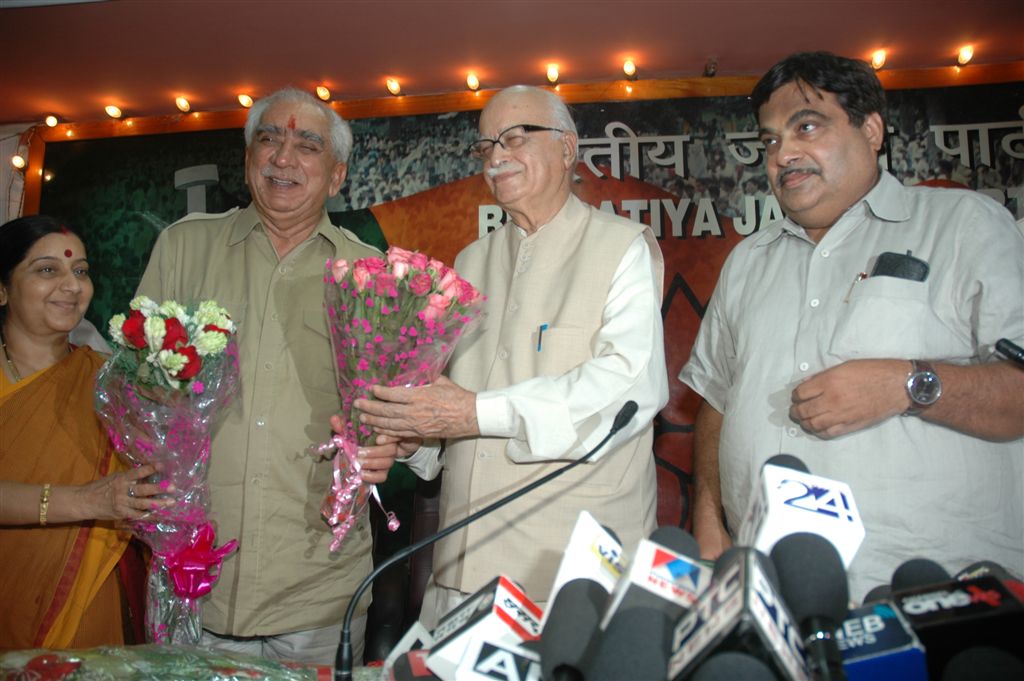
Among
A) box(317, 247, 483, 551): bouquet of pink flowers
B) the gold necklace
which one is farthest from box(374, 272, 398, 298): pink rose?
the gold necklace

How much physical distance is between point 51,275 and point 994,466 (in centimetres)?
281

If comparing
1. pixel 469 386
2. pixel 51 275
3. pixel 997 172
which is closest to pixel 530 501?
pixel 469 386

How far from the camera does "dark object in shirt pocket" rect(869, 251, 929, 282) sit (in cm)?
183

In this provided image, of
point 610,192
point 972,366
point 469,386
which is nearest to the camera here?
point 972,366

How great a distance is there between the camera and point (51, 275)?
248 centimetres

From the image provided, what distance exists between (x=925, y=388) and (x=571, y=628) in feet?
3.77

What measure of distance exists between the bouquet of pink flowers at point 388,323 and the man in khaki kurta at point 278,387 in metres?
0.14

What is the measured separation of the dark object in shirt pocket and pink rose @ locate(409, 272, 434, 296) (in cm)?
112

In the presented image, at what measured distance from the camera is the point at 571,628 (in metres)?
0.92

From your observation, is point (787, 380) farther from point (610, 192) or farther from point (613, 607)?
point (610, 192)

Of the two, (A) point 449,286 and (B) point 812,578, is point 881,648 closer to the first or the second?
(B) point 812,578

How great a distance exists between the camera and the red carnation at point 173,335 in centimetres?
179

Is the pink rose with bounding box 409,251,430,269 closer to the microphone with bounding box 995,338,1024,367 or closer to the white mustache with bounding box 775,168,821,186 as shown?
the white mustache with bounding box 775,168,821,186

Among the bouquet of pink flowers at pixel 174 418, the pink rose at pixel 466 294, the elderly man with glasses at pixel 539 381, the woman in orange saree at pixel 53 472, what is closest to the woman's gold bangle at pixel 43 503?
the woman in orange saree at pixel 53 472
